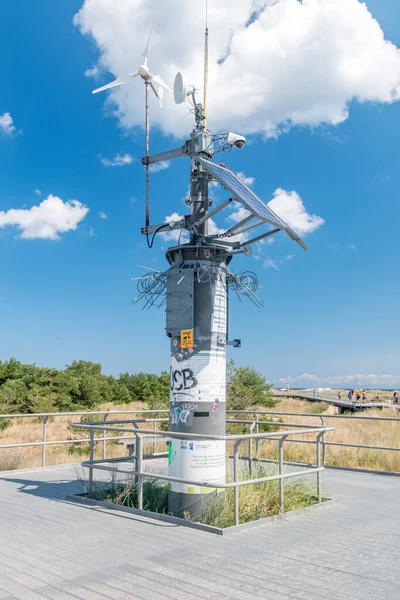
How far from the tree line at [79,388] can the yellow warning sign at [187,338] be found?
15512mm

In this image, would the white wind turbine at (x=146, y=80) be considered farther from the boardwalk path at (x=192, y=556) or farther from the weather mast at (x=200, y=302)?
the boardwalk path at (x=192, y=556)

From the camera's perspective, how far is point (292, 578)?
531 centimetres

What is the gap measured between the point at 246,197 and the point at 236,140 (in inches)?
53.3

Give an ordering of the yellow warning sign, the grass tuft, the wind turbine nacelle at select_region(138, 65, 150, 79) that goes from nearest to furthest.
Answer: the grass tuft < the yellow warning sign < the wind turbine nacelle at select_region(138, 65, 150, 79)

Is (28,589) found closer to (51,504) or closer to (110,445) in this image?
(51,504)

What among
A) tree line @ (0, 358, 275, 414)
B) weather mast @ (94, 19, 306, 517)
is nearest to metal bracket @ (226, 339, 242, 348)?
weather mast @ (94, 19, 306, 517)

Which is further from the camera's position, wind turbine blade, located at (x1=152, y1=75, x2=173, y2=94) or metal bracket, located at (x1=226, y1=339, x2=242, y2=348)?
wind turbine blade, located at (x1=152, y1=75, x2=173, y2=94)

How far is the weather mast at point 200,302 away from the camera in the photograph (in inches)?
309

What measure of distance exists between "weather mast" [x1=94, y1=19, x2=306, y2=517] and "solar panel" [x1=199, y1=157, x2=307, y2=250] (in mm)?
14

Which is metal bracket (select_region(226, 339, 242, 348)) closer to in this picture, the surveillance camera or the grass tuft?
the grass tuft

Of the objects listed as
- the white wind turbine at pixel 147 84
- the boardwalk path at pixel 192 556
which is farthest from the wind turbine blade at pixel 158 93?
the boardwalk path at pixel 192 556

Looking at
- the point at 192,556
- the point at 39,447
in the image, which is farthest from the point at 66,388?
the point at 192,556

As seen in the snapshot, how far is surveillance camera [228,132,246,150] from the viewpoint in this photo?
28.8ft

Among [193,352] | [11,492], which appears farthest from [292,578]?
[11,492]
